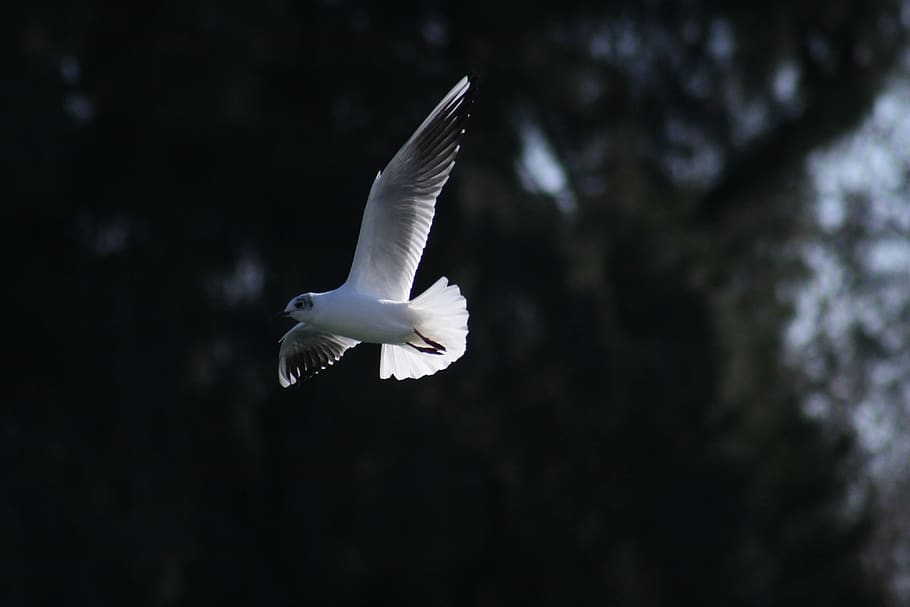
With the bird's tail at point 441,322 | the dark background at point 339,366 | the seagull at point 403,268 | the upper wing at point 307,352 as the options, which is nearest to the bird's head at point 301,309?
the seagull at point 403,268

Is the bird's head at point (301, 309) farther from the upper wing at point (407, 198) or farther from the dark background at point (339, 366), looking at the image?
the dark background at point (339, 366)

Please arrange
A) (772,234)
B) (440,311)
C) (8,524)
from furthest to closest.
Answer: (772,234) → (8,524) → (440,311)

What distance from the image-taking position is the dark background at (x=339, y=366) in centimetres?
987

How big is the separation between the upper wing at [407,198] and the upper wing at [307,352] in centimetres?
47

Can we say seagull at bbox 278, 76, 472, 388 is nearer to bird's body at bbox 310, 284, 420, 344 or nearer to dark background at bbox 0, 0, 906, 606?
bird's body at bbox 310, 284, 420, 344

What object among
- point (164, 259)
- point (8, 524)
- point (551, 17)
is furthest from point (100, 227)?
point (551, 17)

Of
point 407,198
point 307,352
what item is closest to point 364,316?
point 407,198

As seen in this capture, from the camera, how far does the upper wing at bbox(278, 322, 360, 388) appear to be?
5.82 metres

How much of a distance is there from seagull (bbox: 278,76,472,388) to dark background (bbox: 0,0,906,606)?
13.3 ft

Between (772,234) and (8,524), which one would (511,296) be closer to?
(772,234)

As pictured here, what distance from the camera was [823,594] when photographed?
427 inches

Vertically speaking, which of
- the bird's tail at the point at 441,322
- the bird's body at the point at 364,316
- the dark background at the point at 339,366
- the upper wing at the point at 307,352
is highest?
the dark background at the point at 339,366

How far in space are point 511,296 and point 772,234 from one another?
2.37 meters

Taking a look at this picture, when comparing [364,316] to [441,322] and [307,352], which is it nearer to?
[441,322]
